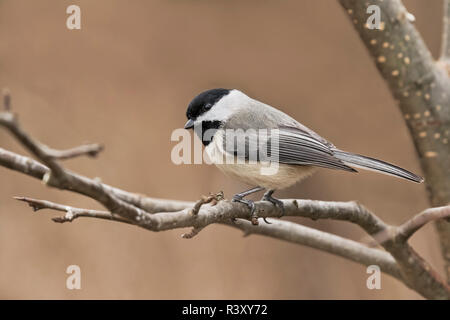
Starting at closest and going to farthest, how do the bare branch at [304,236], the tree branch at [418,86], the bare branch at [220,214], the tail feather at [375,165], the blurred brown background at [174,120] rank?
1. the bare branch at [220,214]
2. the bare branch at [304,236]
3. the tail feather at [375,165]
4. the tree branch at [418,86]
5. the blurred brown background at [174,120]

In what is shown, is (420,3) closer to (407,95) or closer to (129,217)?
(407,95)

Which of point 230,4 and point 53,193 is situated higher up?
point 230,4

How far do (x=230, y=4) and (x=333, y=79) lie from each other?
0.89 meters

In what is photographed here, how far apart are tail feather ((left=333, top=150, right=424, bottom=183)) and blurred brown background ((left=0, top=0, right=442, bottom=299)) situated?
4.73ft

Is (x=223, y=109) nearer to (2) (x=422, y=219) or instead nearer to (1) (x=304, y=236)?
(1) (x=304, y=236)

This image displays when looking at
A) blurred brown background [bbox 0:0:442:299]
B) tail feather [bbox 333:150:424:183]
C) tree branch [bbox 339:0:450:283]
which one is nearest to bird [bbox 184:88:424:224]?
tail feather [bbox 333:150:424:183]

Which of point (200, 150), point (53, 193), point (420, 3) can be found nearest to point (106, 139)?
point (53, 193)

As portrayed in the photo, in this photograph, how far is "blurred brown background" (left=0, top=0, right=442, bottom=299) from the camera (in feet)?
11.2

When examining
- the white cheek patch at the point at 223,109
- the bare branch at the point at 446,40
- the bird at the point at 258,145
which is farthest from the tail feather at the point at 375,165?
the bare branch at the point at 446,40

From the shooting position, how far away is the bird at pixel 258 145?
1.90 metres

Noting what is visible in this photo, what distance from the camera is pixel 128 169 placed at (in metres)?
3.60

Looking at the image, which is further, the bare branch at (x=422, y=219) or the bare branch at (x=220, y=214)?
the bare branch at (x=422, y=219)

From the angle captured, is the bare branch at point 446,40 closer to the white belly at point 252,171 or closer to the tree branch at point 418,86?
the tree branch at point 418,86

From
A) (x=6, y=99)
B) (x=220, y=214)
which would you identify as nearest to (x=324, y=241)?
(x=220, y=214)
